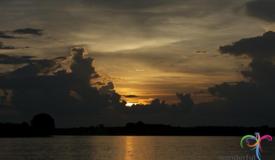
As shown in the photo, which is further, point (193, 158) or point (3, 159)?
point (193, 158)

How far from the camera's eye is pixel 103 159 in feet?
390

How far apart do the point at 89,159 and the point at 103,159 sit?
3.17 m

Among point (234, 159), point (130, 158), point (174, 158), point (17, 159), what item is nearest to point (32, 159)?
point (17, 159)

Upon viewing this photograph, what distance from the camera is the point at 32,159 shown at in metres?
117

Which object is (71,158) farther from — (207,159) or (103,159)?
(207,159)

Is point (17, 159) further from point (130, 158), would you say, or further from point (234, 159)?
point (234, 159)

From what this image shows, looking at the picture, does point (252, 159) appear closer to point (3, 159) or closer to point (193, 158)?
point (193, 158)

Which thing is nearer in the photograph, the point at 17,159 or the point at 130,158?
the point at 17,159

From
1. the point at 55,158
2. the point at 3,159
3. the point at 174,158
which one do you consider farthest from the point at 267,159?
the point at 3,159

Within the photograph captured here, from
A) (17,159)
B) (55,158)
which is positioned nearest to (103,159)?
(55,158)

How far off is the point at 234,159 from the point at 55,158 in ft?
132

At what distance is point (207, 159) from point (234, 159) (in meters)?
8.91

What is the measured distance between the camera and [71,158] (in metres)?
122

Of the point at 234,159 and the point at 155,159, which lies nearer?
the point at 234,159
